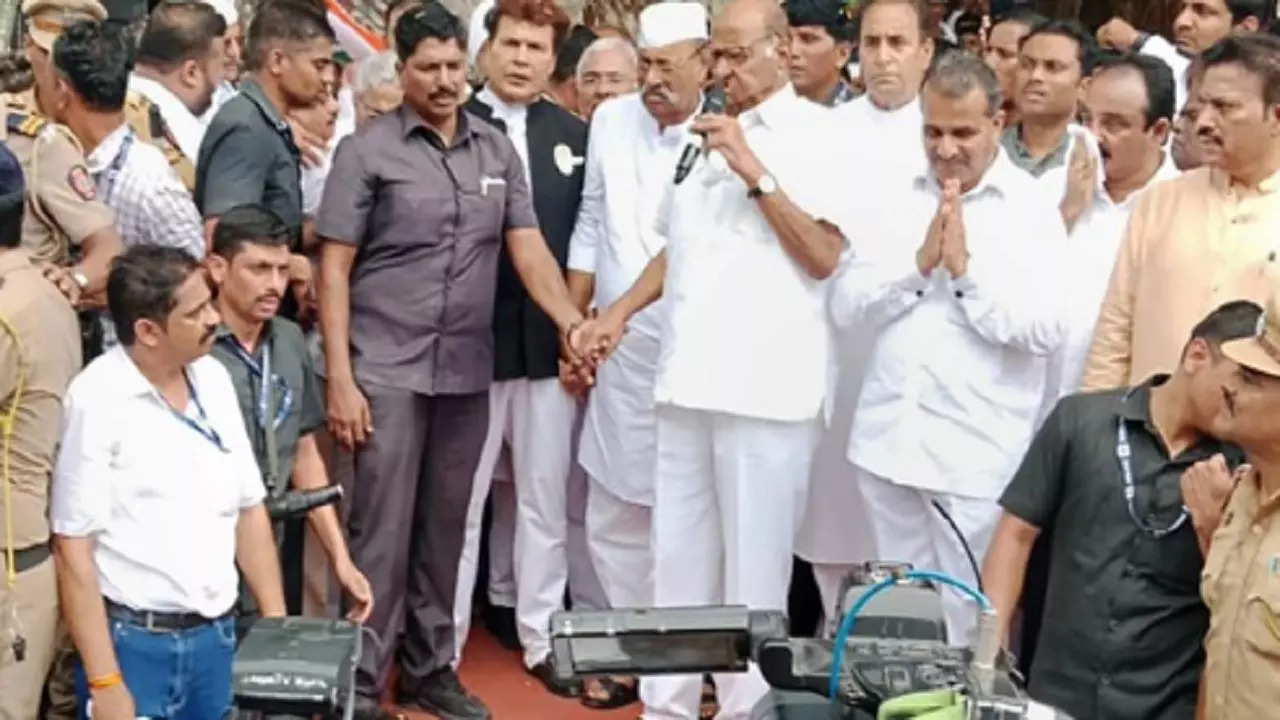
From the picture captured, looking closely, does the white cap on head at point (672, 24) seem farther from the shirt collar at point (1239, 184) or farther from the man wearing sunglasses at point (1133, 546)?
the man wearing sunglasses at point (1133, 546)

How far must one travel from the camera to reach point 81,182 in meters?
3.71

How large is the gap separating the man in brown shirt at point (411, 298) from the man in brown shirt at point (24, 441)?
1.00 m

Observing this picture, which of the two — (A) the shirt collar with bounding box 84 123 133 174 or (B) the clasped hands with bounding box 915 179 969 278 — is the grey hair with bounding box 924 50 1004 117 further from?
(A) the shirt collar with bounding box 84 123 133 174

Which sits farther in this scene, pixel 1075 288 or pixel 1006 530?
pixel 1075 288

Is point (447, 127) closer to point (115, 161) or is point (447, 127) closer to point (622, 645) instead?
point (115, 161)

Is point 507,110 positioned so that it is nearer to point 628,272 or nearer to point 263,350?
point 628,272

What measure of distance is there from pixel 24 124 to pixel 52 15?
0.66 m

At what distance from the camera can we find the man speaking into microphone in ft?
13.3

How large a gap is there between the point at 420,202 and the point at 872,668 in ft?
8.05

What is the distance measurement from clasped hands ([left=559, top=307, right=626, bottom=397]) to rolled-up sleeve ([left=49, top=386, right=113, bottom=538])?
1.52 meters

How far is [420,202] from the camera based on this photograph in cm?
425

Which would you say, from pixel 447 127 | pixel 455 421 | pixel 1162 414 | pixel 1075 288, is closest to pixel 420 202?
pixel 447 127

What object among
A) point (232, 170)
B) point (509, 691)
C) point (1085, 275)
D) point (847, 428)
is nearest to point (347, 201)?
point (232, 170)

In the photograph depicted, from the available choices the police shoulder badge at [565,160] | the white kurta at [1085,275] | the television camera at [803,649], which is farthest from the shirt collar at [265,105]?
the television camera at [803,649]
